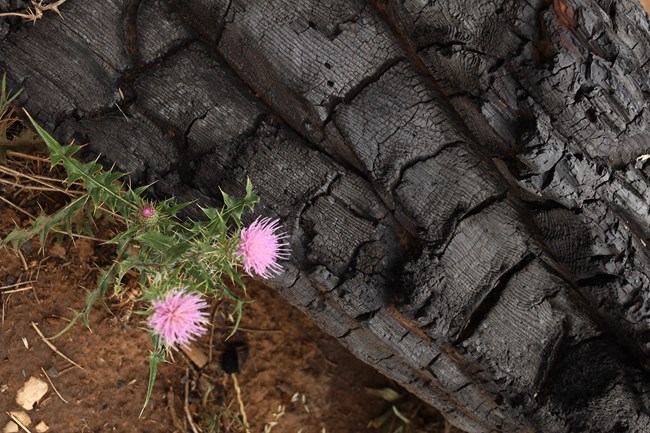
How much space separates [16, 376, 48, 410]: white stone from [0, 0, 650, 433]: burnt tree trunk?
1.02m

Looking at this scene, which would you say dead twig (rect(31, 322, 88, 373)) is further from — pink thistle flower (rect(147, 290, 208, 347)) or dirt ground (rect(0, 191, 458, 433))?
pink thistle flower (rect(147, 290, 208, 347))

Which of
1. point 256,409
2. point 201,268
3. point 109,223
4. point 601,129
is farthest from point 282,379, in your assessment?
point 601,129

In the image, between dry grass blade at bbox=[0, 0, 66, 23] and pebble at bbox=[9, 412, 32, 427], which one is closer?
dry grass blade at bbox=[0, 0, 66, 23]

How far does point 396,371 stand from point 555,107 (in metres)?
1.32

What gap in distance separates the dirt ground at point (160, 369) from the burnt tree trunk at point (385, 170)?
0.69 metres

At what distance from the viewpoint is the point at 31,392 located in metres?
2.95

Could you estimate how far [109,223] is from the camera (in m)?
3.19

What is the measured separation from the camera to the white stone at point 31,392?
2928 mm

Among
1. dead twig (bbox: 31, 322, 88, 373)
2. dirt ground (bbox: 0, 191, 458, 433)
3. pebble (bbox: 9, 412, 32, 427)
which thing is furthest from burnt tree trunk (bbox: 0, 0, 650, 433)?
pebble (bbox: 9, 412, 32, 427)

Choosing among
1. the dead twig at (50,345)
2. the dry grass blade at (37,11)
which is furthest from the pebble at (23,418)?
the dry grass blade at (37,11)

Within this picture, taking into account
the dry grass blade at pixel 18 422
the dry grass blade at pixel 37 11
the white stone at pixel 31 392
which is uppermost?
the dry grass blade at pixel 37 11

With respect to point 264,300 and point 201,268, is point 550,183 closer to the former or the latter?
point 201,268

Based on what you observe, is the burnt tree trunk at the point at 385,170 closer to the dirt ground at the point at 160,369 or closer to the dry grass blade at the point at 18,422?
the dirt ground at the point at 160,369

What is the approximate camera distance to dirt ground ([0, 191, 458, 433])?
2992mm
